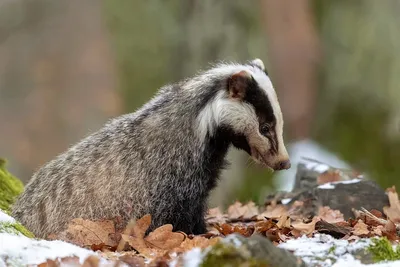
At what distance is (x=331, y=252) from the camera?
4.28 m

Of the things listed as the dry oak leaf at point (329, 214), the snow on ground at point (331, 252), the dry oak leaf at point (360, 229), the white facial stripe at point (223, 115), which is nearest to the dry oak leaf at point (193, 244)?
the snow on ground at point (331, 252)

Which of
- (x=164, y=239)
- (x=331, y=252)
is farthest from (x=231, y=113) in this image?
(x=331, y=252)

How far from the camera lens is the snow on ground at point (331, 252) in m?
4.12

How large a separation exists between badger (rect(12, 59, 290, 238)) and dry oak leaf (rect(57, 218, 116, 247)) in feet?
1.59

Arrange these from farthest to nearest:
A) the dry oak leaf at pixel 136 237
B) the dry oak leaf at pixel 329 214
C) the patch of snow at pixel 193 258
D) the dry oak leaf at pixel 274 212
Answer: the dry oak leaf at pixel 274 212 < the dry oak leaf at pixel 329 214 < the dry oak leaf at pixel 136 237 < the patch of snow at pixel 193 258

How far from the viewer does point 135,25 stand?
21.5m

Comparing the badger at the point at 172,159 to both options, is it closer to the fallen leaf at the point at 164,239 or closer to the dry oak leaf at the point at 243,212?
the fallen leaf at the point at 164,239

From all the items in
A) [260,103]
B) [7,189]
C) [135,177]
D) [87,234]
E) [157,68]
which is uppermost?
[260,103]

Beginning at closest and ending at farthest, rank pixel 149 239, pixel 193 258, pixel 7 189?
1. pixel 193 258
2. pixel 149 239
3. pixel 7 189

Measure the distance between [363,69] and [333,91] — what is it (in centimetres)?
91

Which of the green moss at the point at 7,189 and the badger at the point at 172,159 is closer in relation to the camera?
the badger at the point at 172,159

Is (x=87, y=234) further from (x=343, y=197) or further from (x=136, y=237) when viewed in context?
(x=343, y=197)

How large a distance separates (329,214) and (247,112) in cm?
125

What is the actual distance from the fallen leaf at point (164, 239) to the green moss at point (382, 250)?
4.27 feet
